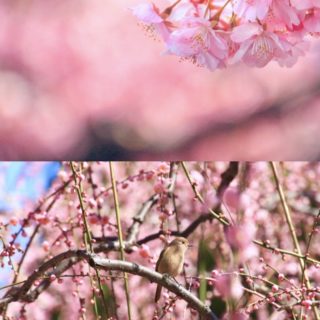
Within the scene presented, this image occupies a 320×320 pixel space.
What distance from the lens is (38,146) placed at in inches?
72.4

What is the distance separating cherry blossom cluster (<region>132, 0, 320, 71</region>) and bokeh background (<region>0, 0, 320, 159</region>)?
126mm

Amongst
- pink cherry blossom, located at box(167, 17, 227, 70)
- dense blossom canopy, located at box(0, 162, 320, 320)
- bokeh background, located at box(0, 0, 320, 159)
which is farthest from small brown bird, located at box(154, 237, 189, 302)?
pink cherry blossom, located at box(167, 17, 227, 70)

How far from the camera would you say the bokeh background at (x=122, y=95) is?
1.76 metres

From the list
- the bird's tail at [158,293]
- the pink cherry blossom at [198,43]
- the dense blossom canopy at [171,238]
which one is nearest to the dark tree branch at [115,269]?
the dense blossom canopy at [171,238]

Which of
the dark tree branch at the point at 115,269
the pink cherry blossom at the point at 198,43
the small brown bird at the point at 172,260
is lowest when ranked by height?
the dark tree branch at the point at 115,269

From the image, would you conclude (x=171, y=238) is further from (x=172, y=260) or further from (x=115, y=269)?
(x=115, y=269)

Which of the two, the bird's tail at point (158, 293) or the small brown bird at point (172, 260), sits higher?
the small brown bird at point (172, 260)

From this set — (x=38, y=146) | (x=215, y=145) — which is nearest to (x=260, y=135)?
(x=215, y=145)

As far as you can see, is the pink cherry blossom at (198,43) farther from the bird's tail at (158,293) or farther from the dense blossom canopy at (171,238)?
the bird's tail at (158,293)

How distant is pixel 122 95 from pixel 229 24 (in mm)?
316

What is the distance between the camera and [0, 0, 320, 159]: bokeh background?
1.76m

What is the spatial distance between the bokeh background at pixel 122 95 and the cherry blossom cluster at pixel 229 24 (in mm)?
126

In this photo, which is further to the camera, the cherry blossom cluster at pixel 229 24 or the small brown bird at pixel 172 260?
the small brown bird at pixel 172 260

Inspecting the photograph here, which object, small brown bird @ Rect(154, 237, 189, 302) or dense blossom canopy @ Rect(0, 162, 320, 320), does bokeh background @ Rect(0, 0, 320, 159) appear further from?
small brown bird @ Rect(154, 237, 189, 302)
